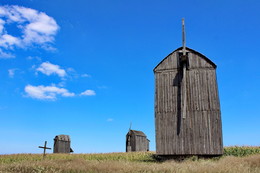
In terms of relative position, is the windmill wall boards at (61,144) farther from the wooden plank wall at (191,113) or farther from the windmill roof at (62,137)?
the wooden plank wall at (191,113)

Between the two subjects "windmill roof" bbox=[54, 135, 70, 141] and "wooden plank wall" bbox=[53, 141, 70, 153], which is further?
"windmill roof" bbox=[54, 135, 70, 141]

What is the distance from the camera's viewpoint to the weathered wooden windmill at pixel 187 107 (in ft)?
57.4

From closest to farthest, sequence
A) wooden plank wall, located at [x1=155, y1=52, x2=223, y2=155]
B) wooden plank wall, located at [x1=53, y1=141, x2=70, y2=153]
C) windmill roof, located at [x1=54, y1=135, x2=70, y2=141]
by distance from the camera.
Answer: wooden plank wall, located at [x1=155, y1=52, x2=223, y2=155] → wooden plank wall, located at [x1=53, y1=141, x2=70, y2=153] → windmill roof, located at [x1=54, y1=135, x2=70, y2=141]

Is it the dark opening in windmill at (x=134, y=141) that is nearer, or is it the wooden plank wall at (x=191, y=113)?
the wooden plank wall at (x=191, y=113)

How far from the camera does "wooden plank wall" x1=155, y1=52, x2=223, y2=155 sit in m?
17.5

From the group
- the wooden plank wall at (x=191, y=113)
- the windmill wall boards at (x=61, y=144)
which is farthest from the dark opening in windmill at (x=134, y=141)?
the wooden plank wall at (x=191, y=113)

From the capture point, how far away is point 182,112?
58.5ft

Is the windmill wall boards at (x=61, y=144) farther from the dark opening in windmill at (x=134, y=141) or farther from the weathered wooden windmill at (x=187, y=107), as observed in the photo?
the weathered wooden windmill at (x=187, y=107)

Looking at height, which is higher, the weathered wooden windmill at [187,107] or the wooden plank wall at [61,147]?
the weathered wooden windmill at [187,107]

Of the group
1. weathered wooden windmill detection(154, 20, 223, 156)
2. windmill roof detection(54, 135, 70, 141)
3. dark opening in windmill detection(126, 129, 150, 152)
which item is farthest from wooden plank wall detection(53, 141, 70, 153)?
weathered wooden windmill detection(154, 20, 223, 156)

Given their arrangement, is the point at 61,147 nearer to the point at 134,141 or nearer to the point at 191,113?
the point at 134,141

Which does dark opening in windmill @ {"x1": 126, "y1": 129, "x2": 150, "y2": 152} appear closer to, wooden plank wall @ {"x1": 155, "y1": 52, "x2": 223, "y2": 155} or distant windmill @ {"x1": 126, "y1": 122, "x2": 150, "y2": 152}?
distant windmill @ {"x1": 126, "y1": 122, "x2": 150, "y2": 152}

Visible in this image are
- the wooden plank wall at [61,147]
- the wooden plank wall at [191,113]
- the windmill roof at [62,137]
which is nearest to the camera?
the wooden plank wall at [191,113]

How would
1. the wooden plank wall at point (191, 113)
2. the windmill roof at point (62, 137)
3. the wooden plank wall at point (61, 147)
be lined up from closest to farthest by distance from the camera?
the wooden plank wall at point (191, 113) → the wooden plank wall at point (61, 147) → the windmill roof at point (62, 137)
